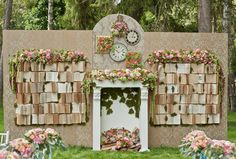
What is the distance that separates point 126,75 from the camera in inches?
452

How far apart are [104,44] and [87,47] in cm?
38

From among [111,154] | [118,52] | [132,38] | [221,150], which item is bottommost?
[111,154]

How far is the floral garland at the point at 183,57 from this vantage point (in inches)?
471

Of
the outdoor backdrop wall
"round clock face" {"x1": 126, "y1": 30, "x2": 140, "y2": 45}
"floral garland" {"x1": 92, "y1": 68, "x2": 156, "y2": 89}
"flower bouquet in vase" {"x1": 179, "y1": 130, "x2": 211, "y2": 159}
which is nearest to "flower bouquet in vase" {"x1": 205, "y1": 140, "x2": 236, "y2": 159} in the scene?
"flower bouquet in vase" {"x1": 179, "y1": 130, "x2": 211, "y2": 159}

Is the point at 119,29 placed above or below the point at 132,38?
above

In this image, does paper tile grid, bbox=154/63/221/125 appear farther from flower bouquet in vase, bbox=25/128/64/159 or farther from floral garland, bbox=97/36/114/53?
flower bouquet in vase, bbox=25/128/64/159

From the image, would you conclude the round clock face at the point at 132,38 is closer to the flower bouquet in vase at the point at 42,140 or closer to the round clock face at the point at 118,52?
the round clock face at the point at 118,52

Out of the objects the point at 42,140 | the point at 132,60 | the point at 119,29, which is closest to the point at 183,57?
the point at 132,60

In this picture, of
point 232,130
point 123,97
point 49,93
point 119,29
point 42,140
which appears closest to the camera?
point 42,140

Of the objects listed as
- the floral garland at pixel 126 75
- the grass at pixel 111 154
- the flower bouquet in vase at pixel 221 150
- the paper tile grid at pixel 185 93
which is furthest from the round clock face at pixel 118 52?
the flower bouquet in vase at pixel 221 150

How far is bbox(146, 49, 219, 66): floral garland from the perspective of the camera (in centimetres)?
1196

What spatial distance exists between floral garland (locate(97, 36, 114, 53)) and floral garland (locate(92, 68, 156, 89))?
21.9 inches

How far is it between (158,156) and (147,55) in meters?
2.30

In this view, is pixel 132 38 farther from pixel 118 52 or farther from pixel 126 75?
pixel 126 75
